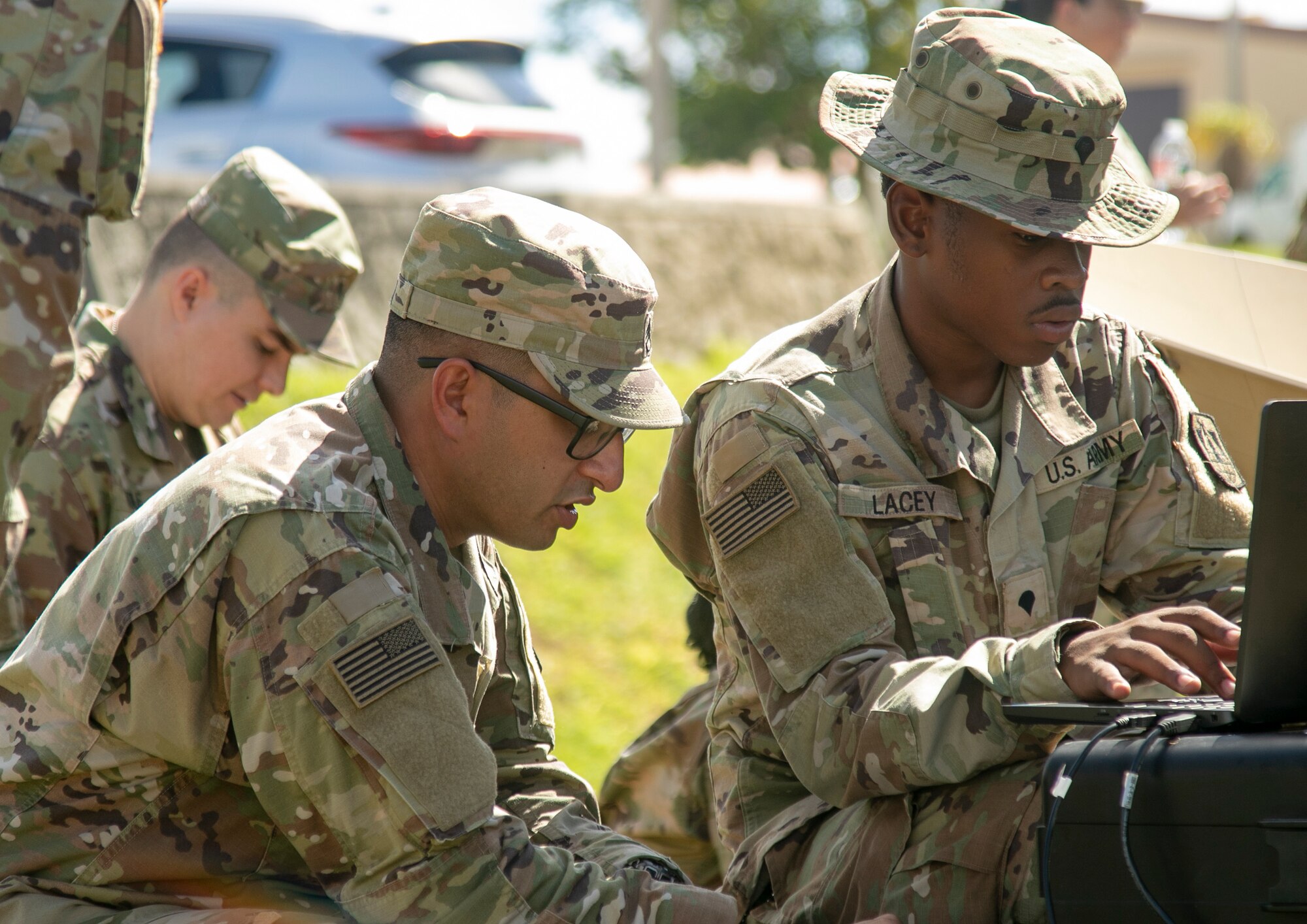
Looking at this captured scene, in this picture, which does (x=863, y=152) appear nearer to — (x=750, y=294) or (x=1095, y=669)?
(x=1095, y=669)

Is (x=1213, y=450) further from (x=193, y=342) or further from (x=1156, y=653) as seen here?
(x=193, y=342)

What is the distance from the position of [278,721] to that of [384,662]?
0.16 meters

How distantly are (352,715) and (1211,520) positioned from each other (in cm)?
175

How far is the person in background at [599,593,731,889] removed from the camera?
3369mm

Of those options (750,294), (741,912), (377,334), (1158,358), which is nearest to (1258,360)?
(1158,358)

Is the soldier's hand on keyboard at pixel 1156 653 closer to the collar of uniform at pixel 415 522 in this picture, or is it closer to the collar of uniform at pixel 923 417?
the collar of uniform at pixel 923 417

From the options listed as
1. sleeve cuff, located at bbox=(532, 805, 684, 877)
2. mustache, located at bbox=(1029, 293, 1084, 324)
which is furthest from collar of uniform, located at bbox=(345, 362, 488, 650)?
mustache, located at bbox=(1029, 293, 1084, 324)

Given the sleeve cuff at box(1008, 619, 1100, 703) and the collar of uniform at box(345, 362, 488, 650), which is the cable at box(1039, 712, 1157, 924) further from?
the collar of uniform at box(345, 362, 488, 650)

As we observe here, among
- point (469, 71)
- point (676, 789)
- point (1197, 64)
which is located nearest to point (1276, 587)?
point (676, 789)

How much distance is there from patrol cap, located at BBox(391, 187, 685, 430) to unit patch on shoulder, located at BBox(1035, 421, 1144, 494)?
0.89 meters

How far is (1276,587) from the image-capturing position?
1961 millimetres

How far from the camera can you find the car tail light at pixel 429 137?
7879 millimetres

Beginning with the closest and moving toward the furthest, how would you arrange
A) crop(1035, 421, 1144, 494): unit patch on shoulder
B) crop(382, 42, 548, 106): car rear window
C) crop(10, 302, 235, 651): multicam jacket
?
crop(1035, 421, 1144, 494): unit patch on shoulder
crop(10, 302, 235, 651): multicam jacket
crop(382, 42, 548, 106): car rear window

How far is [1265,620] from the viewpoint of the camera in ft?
6.47
